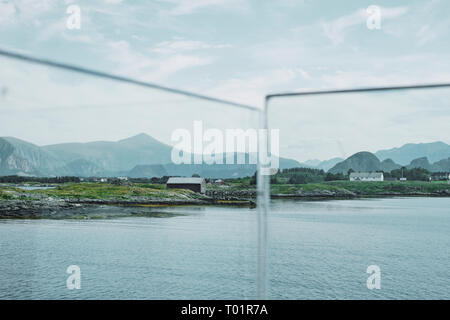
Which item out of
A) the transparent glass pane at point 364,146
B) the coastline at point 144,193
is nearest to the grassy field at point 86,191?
the coastline at point 144,193

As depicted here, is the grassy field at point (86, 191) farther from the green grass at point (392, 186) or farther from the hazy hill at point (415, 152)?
the hazy hill at point (415, 152)

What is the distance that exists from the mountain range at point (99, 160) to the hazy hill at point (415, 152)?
151 cm

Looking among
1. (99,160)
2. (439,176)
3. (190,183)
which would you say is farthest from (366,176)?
(99,160)

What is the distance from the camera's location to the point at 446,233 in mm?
22250

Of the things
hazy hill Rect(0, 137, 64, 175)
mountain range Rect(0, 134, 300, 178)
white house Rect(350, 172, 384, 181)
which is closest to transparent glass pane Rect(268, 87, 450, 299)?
white house Rect(350, 172, 384, 181)

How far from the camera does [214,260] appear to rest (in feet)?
51.6

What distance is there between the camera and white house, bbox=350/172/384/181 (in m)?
4.04

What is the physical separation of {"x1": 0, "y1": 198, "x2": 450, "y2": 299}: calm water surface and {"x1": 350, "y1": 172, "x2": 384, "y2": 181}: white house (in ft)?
16.6

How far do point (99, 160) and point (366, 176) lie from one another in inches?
101

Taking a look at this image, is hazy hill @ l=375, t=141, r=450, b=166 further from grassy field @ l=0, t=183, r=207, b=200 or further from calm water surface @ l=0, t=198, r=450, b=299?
calm water surface @ l=0, t=198, r=450, b=299

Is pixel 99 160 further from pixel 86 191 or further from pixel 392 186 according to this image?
pixel 392 186

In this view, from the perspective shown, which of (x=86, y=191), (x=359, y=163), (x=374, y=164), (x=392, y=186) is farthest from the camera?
(x=392, y=186)
